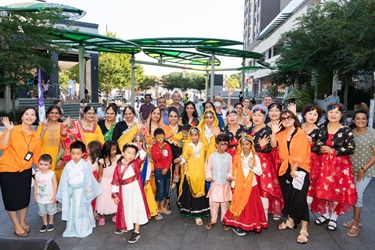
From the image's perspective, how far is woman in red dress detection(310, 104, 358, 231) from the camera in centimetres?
407

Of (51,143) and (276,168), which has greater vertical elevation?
(51,143)

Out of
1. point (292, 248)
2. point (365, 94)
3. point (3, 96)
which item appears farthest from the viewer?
point (365, 94)

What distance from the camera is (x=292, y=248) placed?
3885 mm

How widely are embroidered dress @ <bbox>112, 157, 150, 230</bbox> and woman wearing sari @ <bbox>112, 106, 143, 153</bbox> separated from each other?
36.8 inches

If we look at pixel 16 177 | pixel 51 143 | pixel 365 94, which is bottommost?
pixel 16 177

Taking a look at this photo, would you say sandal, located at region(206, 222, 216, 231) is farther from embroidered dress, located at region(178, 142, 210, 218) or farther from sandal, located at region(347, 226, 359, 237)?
sandal, located at region(347, 226, 359, 237)

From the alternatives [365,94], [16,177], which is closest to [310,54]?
[365,94]

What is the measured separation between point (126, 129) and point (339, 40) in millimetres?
10561

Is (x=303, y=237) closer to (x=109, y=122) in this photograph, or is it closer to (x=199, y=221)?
(x=199, y=221)

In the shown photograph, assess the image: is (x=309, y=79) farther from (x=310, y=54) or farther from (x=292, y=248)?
(x=292, y=248)

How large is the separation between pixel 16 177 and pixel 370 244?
4.75 m

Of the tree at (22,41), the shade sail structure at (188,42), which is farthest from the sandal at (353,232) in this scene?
the tree at (22,41)

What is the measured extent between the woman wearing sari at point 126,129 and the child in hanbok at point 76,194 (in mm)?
880

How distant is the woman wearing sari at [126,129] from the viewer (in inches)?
197
